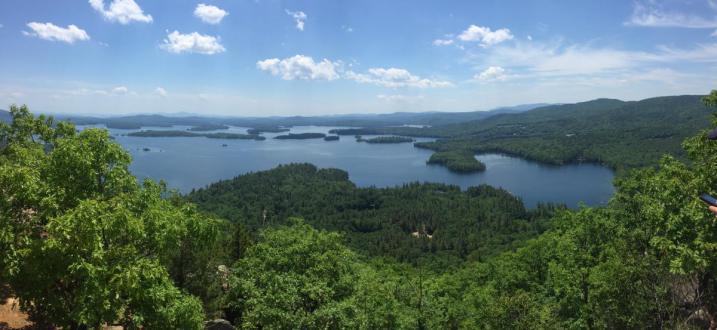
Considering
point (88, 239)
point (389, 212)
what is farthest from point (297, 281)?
point (389, 212)

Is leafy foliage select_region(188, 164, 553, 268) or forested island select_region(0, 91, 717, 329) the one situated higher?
forested island select_region(0, 91, 717, 329)

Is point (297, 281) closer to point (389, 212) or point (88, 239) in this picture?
point (88, 239)

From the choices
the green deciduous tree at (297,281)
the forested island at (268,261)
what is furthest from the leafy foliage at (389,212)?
the green deciduous tree at (297,281)

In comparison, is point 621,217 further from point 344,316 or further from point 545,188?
point 545,188

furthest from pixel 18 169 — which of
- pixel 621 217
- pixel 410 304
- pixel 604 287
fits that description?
pixel 621 217

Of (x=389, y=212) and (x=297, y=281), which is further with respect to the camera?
(x=389, y=212)

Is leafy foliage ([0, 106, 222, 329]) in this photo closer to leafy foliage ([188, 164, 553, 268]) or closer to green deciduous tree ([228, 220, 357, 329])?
green deciduous tree ([228, 220, 357, 329])

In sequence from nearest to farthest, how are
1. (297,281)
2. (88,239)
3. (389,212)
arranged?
(88,239), (297,281), (389,212)

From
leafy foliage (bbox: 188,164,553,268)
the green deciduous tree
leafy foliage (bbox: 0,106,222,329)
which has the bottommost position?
leafy foliage (bbox: 188,164,553,268)

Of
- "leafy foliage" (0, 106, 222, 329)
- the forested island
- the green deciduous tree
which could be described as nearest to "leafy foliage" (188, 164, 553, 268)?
the forested island

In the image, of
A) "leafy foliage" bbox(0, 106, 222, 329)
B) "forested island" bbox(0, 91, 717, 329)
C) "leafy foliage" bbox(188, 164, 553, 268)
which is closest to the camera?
"leafy foliage" bbox(0, 106, 222, 329)
